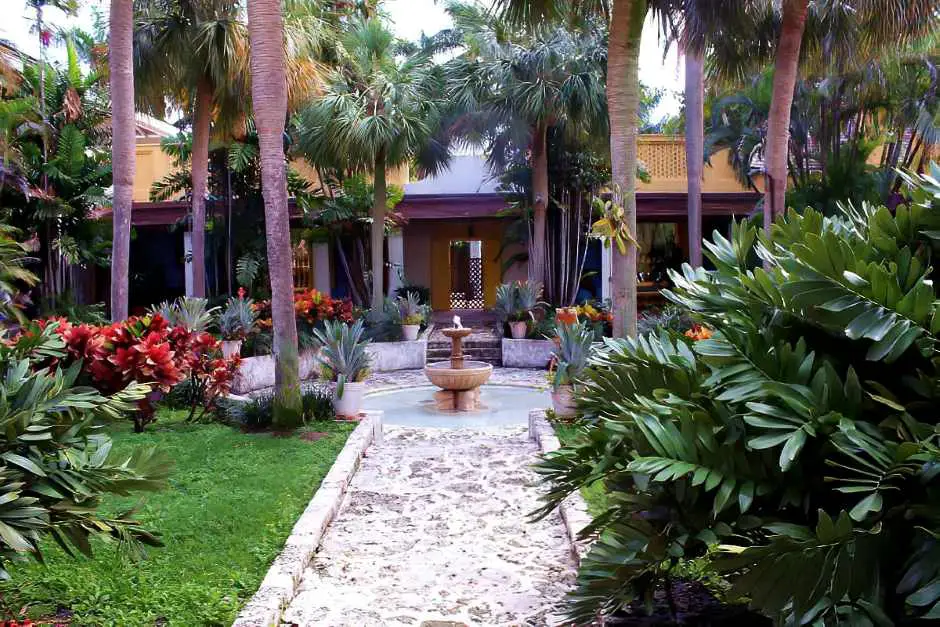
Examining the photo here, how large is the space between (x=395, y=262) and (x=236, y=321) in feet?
25.1

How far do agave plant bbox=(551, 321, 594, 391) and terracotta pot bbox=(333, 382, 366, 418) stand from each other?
2.25m

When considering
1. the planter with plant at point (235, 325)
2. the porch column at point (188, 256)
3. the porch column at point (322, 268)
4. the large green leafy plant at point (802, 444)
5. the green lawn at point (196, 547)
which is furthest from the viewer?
A: the porch column at point (322, 268)

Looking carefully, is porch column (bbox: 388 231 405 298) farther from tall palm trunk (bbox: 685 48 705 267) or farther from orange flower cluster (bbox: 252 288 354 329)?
tall palm trunk (bbox: 685 48 705 267)

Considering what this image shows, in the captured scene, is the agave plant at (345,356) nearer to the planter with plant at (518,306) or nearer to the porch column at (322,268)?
the planter with plant at (518,306)

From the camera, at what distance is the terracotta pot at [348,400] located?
347 inches

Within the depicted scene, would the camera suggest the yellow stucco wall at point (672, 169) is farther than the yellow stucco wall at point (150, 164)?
No

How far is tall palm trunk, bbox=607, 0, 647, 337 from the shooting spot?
302 inches

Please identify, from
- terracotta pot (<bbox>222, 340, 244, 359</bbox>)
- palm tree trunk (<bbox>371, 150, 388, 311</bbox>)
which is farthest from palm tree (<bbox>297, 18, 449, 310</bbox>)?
terracotta pot (<bbox>222, 340, 244, 359</bbox>)

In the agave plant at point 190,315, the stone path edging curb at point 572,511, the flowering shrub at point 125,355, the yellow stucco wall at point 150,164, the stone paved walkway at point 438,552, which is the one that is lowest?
the stone paved walkway at point 438,552

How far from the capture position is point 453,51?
19969mm

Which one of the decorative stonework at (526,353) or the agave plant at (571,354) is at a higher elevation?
the agave plant at (571,354)

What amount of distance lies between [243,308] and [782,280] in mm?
10999

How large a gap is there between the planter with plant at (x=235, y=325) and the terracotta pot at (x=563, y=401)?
5893 mm

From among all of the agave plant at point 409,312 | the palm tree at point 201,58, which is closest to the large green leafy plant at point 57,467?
the palm tree at point 201,58
